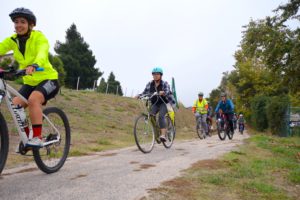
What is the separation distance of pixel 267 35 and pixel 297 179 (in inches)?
633

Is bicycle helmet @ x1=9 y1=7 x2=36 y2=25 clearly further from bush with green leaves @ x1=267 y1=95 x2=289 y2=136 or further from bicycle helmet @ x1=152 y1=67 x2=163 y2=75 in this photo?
bush with green leaves @ x1=267 y1=95 x2=289 y2=136

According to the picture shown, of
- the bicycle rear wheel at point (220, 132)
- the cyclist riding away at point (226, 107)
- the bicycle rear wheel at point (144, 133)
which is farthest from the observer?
the cyclist riding away at point (226, 107)

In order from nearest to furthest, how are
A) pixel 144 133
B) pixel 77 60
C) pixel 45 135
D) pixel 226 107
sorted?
pixel 45 135, pixel 144 133, pixel 226 107, pixel 77 60

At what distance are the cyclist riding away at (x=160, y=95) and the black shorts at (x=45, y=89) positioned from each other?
3893 mm

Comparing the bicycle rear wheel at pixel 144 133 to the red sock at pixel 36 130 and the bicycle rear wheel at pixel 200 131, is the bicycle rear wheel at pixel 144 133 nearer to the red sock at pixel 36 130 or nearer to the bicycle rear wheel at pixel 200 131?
the red sock at pixel 36 130

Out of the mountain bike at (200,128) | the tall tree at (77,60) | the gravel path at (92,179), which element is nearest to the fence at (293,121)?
the mountain bike at (200,128)

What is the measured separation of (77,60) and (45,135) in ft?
180

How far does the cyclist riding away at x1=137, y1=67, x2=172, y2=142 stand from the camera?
28.0 ft

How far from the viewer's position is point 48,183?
4207 millimetres

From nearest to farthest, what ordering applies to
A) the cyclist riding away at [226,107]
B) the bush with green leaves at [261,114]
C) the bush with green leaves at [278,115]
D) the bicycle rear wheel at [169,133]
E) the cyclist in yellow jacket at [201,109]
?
the bicycle rear wheel at [169,133]
the cyclist riding away at [226,107]
the cyclist in yellow jacket at [201,109]
the bush with green leaves at [278,115]
the bush with green leaves at [261,114]

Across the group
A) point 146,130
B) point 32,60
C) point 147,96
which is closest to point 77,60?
point 147,96

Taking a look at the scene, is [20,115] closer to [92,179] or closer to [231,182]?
[92,179]

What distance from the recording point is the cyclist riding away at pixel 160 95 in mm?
8539

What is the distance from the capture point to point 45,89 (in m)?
4.64
